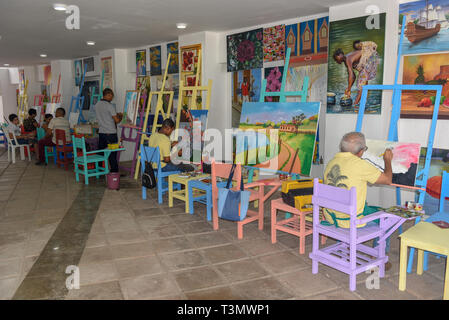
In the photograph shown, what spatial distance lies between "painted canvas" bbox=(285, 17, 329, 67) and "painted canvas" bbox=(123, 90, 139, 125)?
3.34 meters

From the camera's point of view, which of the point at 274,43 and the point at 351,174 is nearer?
the point at 351,174

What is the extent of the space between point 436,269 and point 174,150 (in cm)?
368

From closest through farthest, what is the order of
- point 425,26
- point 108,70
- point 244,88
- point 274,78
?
point 425,26 → point 274,78 → point 244,88 → point 108,70

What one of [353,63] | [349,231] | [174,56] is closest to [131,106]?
[174,56]

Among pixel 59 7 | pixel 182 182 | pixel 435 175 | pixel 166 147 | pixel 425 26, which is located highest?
pixel 59 7

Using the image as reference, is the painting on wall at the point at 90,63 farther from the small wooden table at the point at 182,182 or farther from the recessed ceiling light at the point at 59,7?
the small wooden table at the point at 182,182

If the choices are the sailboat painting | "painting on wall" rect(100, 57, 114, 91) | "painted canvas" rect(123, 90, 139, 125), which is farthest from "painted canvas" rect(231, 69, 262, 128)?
"painting on wall" rect(100, 57, 114, 91)

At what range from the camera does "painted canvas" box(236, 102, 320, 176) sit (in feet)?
13.4

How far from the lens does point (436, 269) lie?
332 cm

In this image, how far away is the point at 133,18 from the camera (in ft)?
18.1

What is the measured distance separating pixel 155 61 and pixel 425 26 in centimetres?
583

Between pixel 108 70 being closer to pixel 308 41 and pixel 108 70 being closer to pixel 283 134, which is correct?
pixel 308 41

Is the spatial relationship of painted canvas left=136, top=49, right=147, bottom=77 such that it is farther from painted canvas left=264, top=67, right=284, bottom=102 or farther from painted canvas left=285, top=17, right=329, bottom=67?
painted canvas left=285, top=17, right=329, bottom=67
